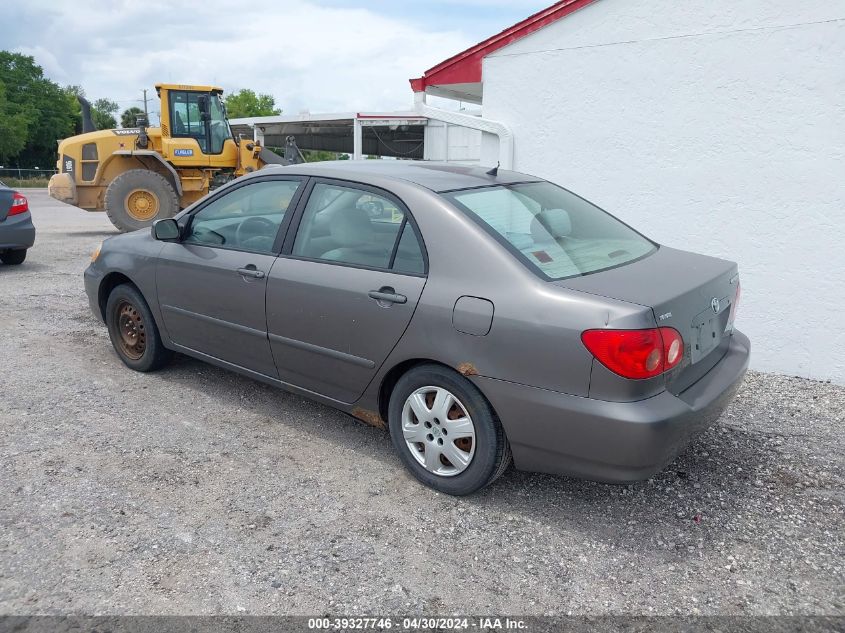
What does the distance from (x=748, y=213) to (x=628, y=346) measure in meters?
3.48

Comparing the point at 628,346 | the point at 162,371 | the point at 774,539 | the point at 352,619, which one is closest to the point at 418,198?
the point at 628,346

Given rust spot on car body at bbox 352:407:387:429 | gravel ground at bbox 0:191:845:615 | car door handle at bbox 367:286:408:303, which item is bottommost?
gravel ground at bbox 0:191:845:615

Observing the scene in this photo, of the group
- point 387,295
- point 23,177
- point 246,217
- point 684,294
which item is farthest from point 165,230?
point 23,177

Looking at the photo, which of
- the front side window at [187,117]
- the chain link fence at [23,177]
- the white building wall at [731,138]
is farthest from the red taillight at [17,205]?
the chain link fence at [23,177]

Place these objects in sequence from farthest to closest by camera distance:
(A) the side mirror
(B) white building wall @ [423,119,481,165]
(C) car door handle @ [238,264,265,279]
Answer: (B) white building wall @ [423,119,481,165] → (A) the side mirror → (C) car door handle @ [238,264,265,279]

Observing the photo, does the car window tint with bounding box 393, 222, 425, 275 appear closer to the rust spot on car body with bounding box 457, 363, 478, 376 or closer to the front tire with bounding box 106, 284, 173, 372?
the rust spot on car body with bounding box 457, 363, 478, 376

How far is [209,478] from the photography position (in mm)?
3641

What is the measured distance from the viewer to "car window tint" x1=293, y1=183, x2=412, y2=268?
365 centimetres

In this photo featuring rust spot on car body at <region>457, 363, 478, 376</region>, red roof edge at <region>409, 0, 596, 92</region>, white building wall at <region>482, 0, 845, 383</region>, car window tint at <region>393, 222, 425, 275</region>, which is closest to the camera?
rust spot on car body at <region>457, 363, 478, 376</region>

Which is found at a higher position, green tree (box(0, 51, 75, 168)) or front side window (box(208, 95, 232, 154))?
green tree (box(0, 51, 75, 168))

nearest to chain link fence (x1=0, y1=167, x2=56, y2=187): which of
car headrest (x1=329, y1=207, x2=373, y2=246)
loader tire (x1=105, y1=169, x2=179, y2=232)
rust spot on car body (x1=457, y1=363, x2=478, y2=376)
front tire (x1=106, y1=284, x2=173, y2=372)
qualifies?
loader tire (x1=105, y1=169, x2=179, y2=232)

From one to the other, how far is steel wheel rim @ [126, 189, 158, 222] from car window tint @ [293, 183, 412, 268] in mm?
11358

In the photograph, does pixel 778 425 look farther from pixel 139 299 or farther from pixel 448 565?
pixel 139 299

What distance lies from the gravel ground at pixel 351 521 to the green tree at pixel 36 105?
74333mm
